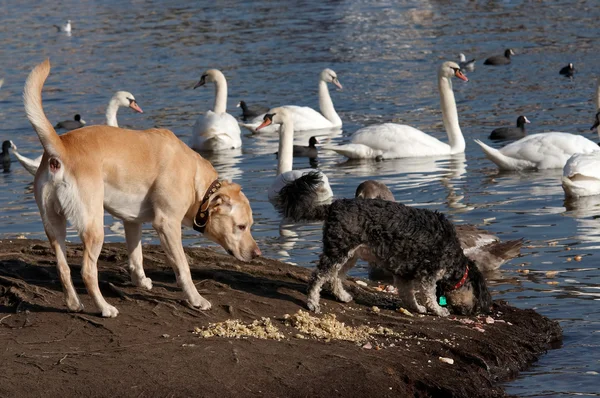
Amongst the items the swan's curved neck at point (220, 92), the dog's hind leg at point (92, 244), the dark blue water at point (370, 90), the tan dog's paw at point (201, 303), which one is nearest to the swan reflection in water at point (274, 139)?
the dark blue water at point (370, 90)

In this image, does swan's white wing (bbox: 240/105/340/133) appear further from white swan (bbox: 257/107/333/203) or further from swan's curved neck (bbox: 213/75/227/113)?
white swan (bbox: 257/107/333/203)

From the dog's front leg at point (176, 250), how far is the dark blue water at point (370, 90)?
8.05ft

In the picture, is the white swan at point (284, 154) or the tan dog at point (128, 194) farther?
the white swan at point (284, 154)

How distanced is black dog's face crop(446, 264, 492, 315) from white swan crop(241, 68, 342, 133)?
1238cm

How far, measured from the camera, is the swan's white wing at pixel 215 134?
19781 mm

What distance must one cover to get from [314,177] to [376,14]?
29990 millimetres

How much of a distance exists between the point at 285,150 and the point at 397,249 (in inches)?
320

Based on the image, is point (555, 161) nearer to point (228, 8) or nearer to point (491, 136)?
point (491, 136)

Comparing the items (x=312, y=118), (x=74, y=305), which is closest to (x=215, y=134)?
(x=312, y=118)

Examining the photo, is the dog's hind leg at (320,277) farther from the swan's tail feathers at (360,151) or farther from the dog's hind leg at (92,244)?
the swan's tail feathers at (360,151)

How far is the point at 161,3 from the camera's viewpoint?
149ft

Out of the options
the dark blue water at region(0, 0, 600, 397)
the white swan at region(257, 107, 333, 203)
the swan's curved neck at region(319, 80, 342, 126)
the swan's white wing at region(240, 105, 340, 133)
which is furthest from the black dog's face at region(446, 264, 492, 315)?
the swan's curved neck at region(319, 80, 342, 126)

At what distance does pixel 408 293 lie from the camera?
8789 mm

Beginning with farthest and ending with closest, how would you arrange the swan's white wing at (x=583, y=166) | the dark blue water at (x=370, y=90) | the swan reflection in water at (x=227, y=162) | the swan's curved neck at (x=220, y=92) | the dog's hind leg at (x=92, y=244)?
the swan's curved neck at (x=220, y=92)
the swan reflection in water at (x=227, y=162)
the swan's white wing at (x=583, y=166)
the dark blue water at (x=370, y=90)
the dog's hind leg at (x=92, y=244)
